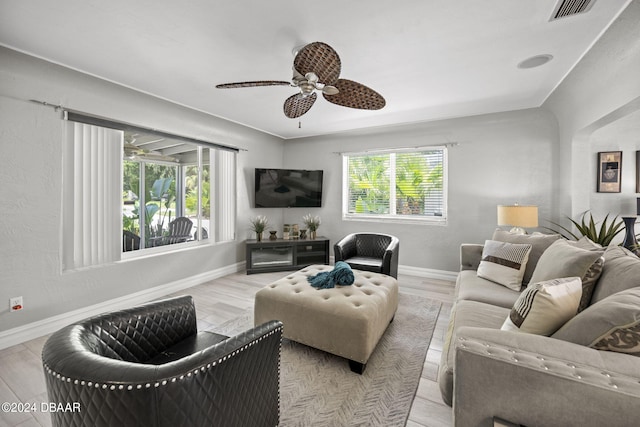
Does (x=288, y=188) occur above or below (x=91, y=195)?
above

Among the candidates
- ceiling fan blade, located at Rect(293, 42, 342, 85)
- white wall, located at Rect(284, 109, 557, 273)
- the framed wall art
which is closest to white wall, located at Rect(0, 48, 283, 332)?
ceiling fan blade, located at Rect(293, 42, 342, 85)

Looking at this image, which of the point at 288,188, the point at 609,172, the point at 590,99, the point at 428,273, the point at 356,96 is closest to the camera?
the point at 356,96

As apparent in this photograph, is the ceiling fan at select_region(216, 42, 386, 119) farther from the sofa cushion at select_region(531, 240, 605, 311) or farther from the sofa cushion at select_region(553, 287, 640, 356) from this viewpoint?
the sofa cushion at select_region(553, 287, 640, 356)

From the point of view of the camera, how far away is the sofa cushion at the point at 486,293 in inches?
74.5

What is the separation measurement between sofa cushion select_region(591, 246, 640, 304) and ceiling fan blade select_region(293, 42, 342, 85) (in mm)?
1859

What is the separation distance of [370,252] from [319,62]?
8.72 ft

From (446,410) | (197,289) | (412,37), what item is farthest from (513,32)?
(197,289)

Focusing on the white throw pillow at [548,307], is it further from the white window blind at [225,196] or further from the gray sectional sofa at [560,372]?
the white window blind at [225,196]

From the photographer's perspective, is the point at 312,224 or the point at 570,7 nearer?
the point at 570,7

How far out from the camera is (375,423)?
4.69 ft

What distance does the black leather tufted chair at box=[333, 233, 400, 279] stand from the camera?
3.11 m

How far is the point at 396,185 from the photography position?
442 cm

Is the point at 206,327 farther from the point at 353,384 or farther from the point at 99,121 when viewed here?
the point at 99,121

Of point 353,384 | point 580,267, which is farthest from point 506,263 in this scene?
point 353,384
